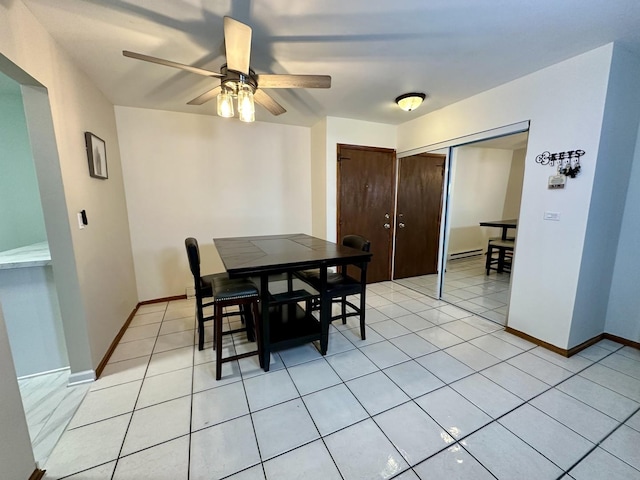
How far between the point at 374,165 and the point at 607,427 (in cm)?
329

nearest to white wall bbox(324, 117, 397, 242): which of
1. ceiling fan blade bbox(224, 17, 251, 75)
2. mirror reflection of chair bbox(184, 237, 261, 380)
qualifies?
mirror reflection of chair bbox(184, 237, 261, 380)

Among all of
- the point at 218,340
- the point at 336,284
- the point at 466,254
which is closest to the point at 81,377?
the point at 218,340

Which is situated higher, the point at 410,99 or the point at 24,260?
the point at 410,99

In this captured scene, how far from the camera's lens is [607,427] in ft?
4.85

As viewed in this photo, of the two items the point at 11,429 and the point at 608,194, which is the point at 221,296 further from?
the point at 608,194

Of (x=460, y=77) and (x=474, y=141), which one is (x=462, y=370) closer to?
(x=474, y=141)

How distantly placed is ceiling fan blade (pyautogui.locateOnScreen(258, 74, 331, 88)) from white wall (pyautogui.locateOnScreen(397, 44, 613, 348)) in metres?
1.87

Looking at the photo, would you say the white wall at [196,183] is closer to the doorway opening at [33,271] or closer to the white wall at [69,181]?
the white wall at [69,181]

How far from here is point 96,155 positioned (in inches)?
87.5

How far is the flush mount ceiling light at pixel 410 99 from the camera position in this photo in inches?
105

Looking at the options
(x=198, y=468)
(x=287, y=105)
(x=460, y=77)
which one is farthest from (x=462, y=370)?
(x=287, y=105)

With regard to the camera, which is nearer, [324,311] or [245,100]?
[245,100]

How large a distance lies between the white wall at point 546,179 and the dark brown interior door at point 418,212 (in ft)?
4.61

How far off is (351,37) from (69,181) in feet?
7.16
